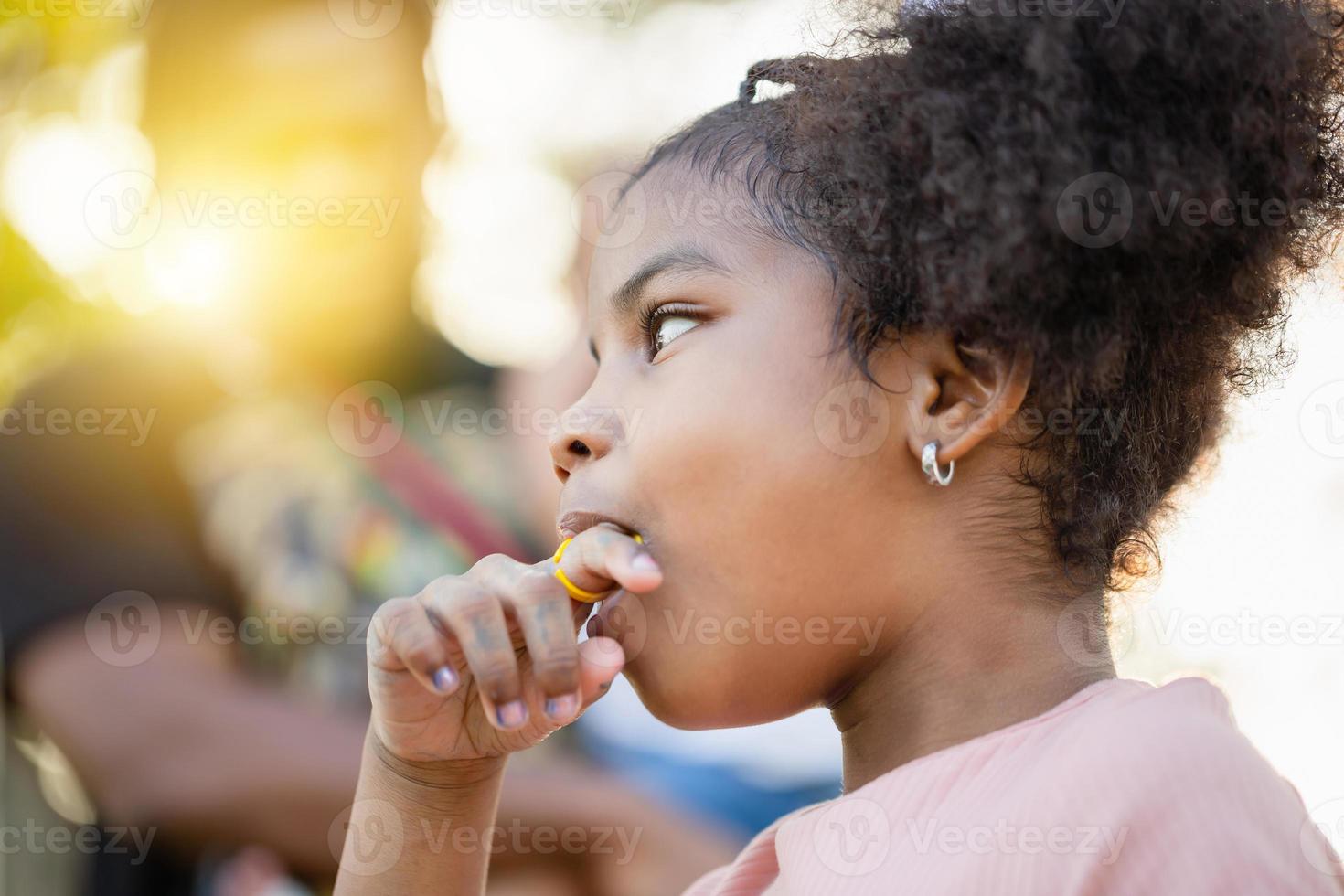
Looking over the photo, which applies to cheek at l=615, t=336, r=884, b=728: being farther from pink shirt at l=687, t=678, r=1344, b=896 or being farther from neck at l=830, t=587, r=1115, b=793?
pink shirt at l=687, t=678, r=1344, b=896

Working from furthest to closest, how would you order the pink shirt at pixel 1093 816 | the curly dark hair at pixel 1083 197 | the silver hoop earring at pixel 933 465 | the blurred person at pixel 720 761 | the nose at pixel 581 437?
the blurred person at pixel 720 761, the nose at pixel 581 437, the silver hoop earring at pixel 933 465, the curly dark hair at pixel 1083 197, the pink shirt at pixel 1093 816

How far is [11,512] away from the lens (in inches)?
111

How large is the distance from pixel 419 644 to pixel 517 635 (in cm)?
14

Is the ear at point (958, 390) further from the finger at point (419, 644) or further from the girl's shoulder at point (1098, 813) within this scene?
the finger at point (419, 644)

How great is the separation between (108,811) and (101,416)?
0.99 meters

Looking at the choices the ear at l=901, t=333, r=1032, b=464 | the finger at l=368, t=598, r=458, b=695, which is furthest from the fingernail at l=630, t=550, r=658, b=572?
the ear at l=901, t=333, r=1032, b=464

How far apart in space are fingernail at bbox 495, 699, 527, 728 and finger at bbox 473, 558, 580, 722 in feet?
0.12

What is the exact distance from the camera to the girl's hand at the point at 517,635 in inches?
55.1

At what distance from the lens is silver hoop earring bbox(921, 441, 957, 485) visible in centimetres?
148

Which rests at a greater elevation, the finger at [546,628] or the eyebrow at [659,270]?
the eyebrow at [659,270]

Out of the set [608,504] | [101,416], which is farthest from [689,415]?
[101,416]

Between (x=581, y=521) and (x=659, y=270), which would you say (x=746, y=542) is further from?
(x=659, y=270)

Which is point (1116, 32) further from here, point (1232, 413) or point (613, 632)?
point (613, 632)

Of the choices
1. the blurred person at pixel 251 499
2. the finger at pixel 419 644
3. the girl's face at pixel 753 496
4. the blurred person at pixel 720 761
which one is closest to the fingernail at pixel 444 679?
the finger at pixel 419 644
